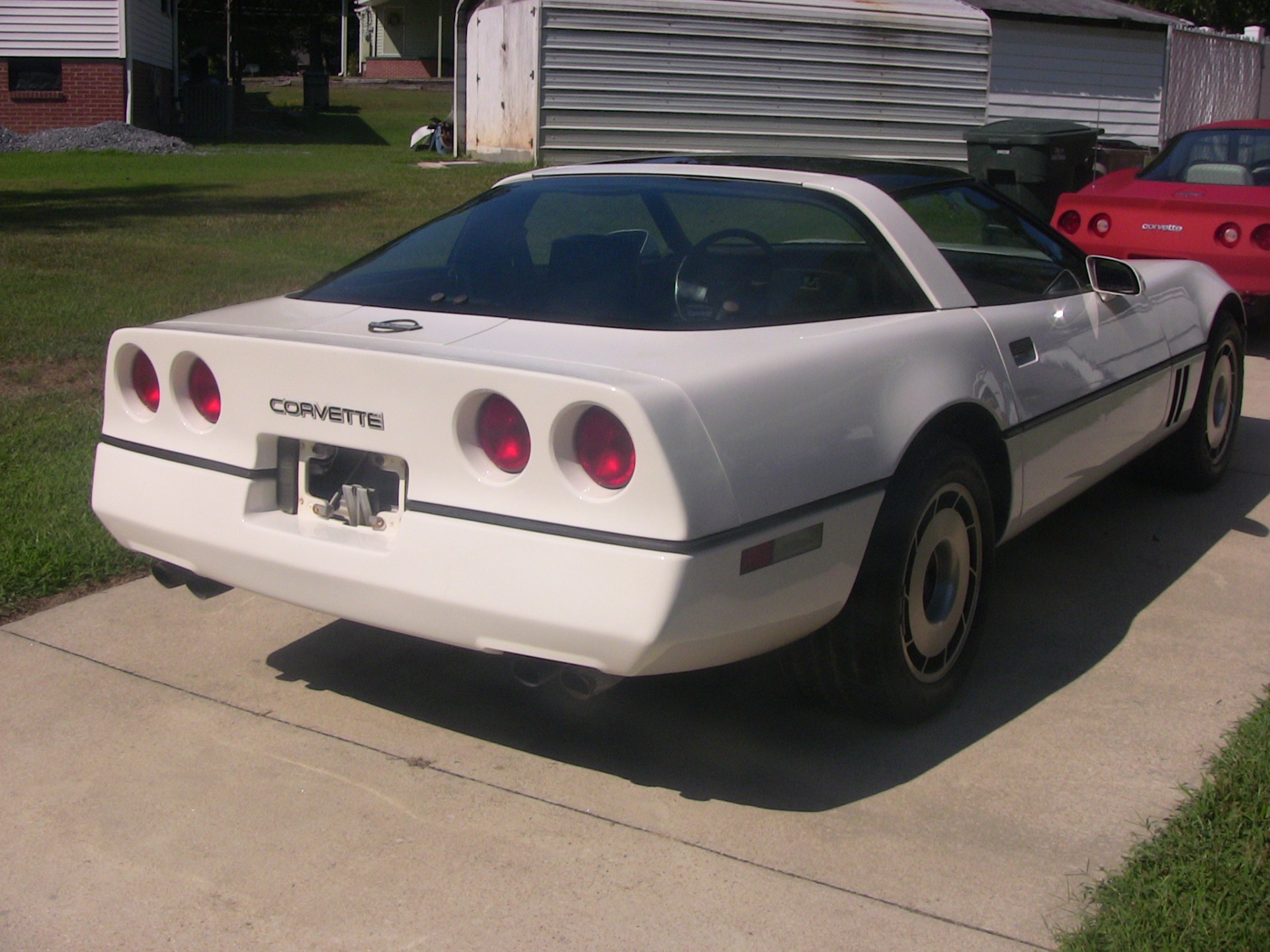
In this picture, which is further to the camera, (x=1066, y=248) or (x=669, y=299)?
(x=1066, y=248)

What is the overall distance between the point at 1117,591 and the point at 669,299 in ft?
7.03

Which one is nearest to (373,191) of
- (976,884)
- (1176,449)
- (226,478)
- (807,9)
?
(807,9)

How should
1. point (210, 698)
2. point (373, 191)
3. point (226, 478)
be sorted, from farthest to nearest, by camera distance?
1. point (373, 191)
2. point (210, 698)
3. point (226, 478)

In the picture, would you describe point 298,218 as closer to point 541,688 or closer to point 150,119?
point 541,688

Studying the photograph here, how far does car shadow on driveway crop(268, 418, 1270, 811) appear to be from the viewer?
131 inches

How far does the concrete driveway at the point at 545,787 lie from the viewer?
273cm

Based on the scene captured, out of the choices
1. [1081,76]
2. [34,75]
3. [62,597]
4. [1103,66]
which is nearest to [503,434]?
[62,597]

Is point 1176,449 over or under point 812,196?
under

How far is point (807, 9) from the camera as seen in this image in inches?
734

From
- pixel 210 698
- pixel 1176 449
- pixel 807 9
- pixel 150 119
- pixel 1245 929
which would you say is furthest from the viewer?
pixel 150 119

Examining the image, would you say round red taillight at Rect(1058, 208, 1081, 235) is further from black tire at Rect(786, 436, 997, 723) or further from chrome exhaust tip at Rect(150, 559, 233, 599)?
chrome exhaust tip at Rect(150, 559, 233, 599)

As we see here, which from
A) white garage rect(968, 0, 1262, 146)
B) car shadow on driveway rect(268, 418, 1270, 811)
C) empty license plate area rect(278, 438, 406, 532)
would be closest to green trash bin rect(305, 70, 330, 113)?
white garage rect(968, 0, 1262, 146)

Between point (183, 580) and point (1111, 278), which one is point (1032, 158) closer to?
point (1111, 278)

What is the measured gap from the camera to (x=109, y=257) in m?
10.2
